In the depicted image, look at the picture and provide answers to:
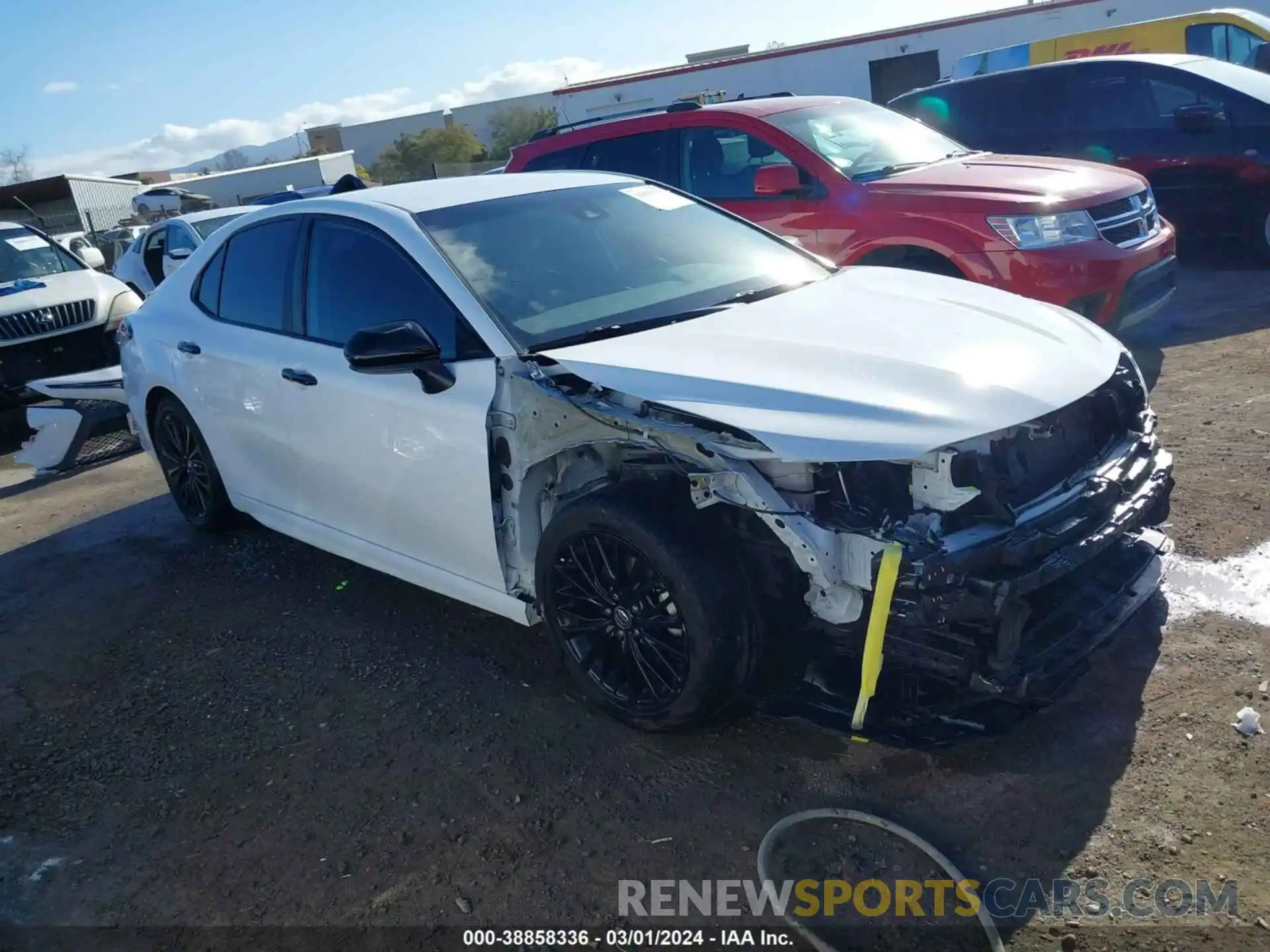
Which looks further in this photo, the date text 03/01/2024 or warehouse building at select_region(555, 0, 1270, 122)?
warehouse building at select_region(555, 0, 1270, 122)

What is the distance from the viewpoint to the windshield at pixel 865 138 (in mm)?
6969

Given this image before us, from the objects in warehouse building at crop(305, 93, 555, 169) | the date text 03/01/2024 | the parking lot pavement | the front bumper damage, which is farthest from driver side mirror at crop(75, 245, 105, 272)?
warehouse building at crop(305, 93, 555, 169)

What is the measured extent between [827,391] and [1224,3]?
86.1ft

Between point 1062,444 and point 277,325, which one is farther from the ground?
point 277,325

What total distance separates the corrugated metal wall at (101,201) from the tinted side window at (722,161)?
94.7ft

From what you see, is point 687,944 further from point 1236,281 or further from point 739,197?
point 1236,281

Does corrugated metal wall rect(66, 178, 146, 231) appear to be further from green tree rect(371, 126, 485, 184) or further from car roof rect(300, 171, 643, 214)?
car roof rect(300, 171, 643, 214)

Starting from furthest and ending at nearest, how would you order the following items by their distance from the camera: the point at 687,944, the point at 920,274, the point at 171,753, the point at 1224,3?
the point at 1224,3 < the point at 920,274 < the point at 171,753 < the point at 687,944

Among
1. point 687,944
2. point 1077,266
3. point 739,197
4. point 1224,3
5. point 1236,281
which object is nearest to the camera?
point 687,944

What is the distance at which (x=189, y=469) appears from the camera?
551 centimetres

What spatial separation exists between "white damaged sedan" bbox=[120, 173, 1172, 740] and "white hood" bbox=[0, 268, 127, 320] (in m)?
5.53

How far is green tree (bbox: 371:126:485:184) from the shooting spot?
5106 centimetres

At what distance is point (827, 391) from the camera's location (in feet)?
9.75

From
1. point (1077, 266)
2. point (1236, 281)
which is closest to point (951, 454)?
point (1077, 266)
